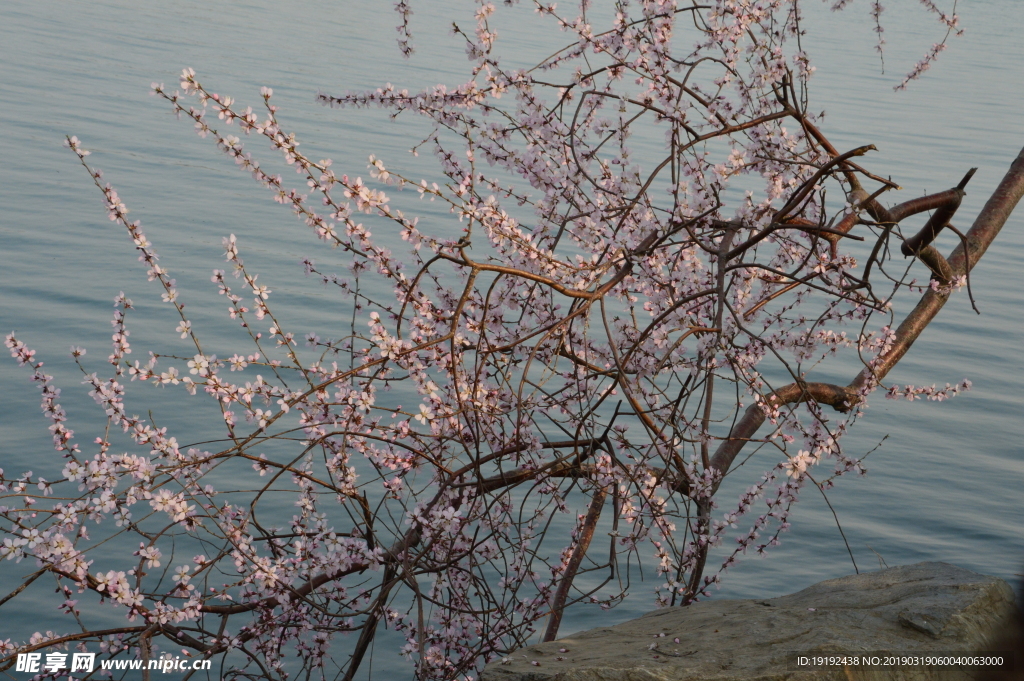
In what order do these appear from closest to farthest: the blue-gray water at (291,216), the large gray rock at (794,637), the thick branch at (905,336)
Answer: the large gray rock at (794,637) → the thick branch at (905,336) → the blue-gray water at (291,216)

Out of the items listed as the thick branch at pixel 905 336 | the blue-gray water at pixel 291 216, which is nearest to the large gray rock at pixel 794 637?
the thick branch at pixel 905 336

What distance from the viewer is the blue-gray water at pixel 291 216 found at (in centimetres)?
724

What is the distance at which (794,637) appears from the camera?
121 inches

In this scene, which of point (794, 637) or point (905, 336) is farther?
point (905, 336)

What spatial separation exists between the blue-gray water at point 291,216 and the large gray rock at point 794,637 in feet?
8.54

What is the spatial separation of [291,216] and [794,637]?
10.2 meters

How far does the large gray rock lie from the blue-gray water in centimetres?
260
